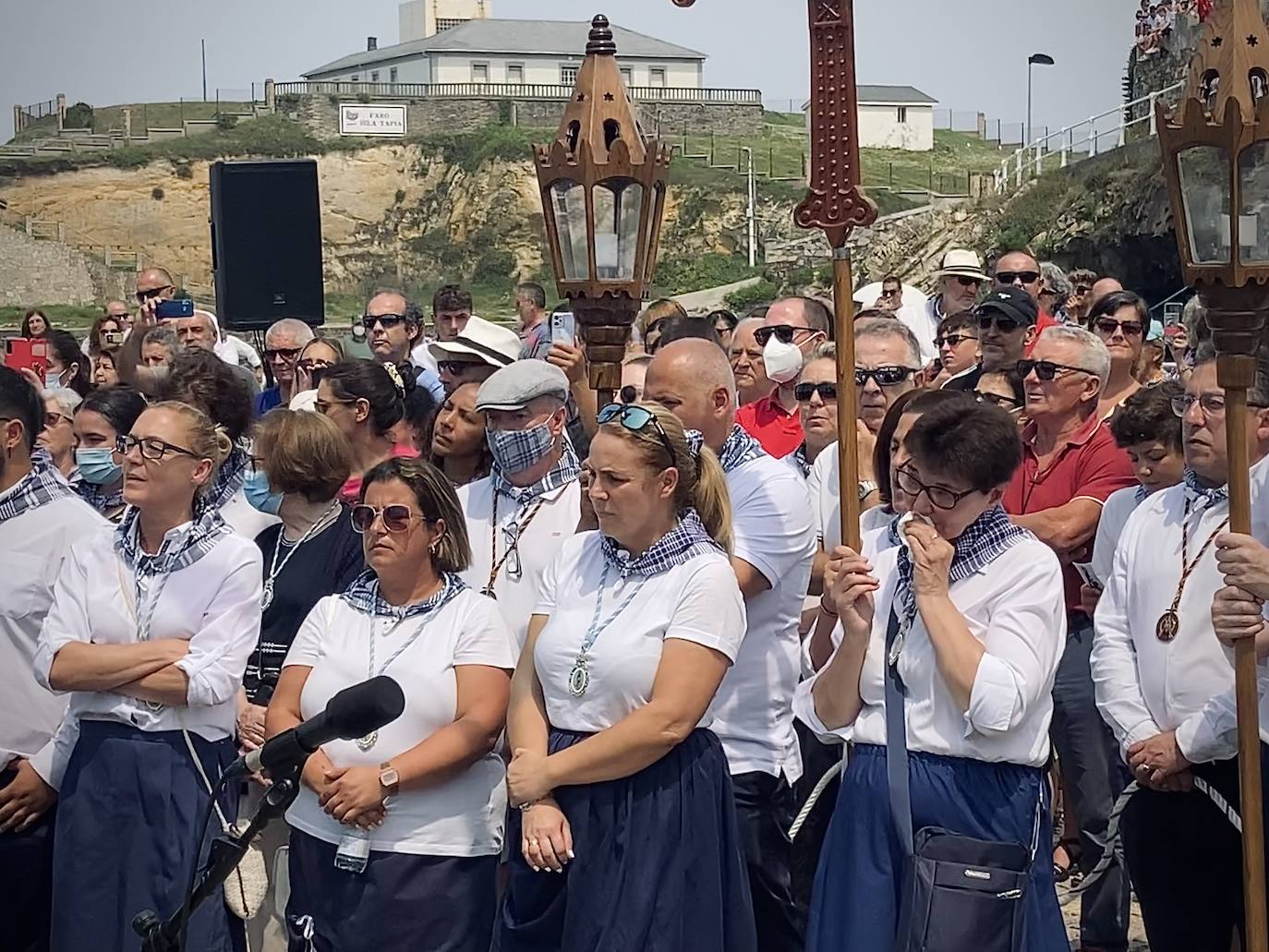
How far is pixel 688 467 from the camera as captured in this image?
15.1 ft

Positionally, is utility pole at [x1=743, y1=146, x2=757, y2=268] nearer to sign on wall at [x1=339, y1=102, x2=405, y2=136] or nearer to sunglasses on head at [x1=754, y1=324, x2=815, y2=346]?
sign on wall at [x1=339, y1=102, x2=405, y2=136]

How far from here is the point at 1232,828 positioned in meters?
4.70

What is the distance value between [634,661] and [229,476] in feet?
6.59

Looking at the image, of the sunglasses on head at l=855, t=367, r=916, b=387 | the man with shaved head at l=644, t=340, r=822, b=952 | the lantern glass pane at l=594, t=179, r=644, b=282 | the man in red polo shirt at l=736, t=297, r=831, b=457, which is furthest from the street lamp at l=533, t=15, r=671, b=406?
the man in red polo shirt at l=736, t=297, r=831, b=457

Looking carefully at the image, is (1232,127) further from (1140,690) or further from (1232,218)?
(1140,690)

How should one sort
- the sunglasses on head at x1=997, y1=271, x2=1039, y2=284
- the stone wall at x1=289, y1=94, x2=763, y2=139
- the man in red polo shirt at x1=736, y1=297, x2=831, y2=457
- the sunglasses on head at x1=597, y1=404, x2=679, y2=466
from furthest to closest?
the stone wall at x1=289, y1=94, x2=763, y2=139
the sunglasses on head at x1=997, y1=271, x2=1039, y2=284
the man in red polo shirt at x1=736, y1=297, x2=831, y2=457
the sunglasses on head at x1=597, y1=404, x2=679, y2=466

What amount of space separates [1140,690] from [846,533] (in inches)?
44.3

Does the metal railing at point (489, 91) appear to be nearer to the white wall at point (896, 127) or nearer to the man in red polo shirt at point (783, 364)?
the white wall at point (896, 127)

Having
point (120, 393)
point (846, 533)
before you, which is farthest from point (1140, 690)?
point (120, 393)

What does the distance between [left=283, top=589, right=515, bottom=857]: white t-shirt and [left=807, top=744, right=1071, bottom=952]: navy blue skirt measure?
0.98 m

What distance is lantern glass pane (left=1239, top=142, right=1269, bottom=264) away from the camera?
425 centimetres

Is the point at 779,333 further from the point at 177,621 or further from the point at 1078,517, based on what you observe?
the point at 177,621

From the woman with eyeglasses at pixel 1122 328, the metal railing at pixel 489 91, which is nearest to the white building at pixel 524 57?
the metal railing at pixel 489 91

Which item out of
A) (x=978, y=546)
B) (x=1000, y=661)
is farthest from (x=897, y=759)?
(x=978, y=546)
